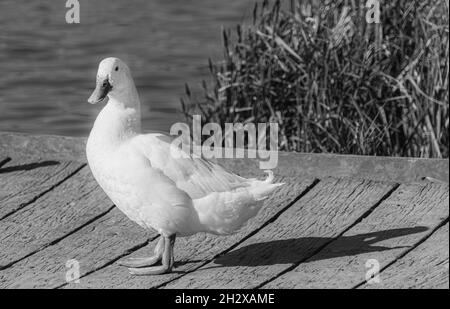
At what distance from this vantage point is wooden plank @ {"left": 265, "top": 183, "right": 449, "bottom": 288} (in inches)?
169

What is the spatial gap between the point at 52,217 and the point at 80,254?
0.46 m

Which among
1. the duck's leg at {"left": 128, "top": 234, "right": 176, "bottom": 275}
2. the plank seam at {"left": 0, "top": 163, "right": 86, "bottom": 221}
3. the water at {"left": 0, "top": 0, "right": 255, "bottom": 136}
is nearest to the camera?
the duck's leg at {"left": 128, "top": 234, "right": 176, "bottom": 275}

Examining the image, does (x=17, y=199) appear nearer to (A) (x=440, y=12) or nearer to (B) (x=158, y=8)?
(A) (x=440, y=12)

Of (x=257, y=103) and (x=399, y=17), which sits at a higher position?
(x=399, y=17)

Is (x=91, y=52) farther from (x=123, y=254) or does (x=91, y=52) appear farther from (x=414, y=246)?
(x=414, y=246)

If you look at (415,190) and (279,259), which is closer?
(279,259)

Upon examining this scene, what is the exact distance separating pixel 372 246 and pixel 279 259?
381 mm

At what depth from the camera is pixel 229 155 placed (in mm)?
5398

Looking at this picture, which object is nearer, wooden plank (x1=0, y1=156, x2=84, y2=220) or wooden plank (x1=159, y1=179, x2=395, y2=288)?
wooden plank (x1=159, y1=179, x2=395, y2=288)

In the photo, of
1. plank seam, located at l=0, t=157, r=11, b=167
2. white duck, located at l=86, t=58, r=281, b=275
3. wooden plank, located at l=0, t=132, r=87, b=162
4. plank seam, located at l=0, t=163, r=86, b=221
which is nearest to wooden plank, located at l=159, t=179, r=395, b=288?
white duck, located at l=86, t=58, r=281, b=275

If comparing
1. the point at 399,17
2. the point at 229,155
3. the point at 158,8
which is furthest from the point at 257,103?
the point at 158,8
